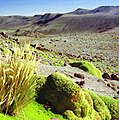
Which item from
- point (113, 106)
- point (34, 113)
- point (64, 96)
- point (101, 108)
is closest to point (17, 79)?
point (34, 113)

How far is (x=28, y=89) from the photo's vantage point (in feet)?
27.2

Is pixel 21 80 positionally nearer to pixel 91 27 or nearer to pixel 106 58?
pixel 106 58

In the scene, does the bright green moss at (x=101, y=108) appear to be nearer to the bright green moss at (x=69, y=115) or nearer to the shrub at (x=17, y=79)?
the bright green moss at (x=69, y=115)

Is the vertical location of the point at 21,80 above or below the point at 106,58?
above

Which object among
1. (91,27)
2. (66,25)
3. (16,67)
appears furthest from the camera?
(66,25)

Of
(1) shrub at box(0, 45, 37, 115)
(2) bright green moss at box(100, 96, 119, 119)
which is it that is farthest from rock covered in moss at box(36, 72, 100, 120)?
(2) bright green moss at box(100, 96, 119, 119)

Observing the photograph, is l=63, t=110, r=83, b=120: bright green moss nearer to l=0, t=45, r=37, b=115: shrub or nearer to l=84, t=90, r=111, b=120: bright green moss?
l=84, t=90, r=111, b=120: bright green moss

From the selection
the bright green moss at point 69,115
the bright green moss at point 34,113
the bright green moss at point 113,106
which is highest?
the bright green moss at point 34,113

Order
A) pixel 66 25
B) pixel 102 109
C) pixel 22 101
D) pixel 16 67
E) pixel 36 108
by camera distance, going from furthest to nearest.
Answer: pixel 66 25 → pixel 102 109 → pixel 36 108 → pixel 22 101 → pixel 16 67

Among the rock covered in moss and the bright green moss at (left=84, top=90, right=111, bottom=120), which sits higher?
the rock covered in moss

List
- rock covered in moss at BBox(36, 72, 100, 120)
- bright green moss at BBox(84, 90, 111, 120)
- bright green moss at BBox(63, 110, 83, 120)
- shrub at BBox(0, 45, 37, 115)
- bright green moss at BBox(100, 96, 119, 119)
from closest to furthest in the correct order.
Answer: shrub at BBox(0, 45, 37, 115)
bright green moss at BBox(63, 110, 83, 120)
rock covered in moss at BBox(36, 72, 100, 120)
bright green moss at BBox(84, 90, 111, 120)
bright green moss at BBox(100, 96, 119, 119)

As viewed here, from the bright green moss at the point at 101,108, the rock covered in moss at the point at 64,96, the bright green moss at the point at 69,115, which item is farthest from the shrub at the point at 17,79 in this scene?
the bright green moss at the point at 101,108

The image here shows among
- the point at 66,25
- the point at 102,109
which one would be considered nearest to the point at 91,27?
the point at 66,25

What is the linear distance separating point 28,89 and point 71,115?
226 centimetres
